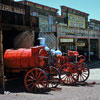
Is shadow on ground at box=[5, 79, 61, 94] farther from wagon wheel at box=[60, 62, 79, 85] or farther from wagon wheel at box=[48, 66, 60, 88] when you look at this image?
wagon wheel at box=[60, 62, 79, 85]

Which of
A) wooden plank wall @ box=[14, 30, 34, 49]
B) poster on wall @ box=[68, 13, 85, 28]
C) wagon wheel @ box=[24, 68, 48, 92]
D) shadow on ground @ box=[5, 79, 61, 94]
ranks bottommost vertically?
shadow on ground @ box=[5, 79, 61, 94]

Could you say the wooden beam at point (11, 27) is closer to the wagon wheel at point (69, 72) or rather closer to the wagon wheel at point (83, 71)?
the wagon wheel at point (69, 72)

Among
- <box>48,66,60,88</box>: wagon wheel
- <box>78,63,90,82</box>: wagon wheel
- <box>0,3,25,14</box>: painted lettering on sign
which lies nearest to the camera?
<box>48,66,60,88</box>: wagon wheel

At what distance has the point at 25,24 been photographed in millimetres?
9664

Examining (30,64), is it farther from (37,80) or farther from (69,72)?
(69,72)

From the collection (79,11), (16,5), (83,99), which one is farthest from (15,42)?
(79,11)

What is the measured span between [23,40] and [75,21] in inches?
666

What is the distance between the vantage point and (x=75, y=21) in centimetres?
2495

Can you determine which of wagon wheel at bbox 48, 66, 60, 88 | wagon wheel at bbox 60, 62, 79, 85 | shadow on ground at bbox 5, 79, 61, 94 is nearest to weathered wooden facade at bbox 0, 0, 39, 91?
shadow on ground at bbox 5, 79, 61, 94

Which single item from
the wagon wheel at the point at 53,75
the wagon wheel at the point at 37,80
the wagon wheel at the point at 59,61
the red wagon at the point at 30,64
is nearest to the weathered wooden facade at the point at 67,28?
the wagon wheel at the point at 59,61

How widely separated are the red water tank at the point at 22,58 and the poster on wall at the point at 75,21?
54.4 ft

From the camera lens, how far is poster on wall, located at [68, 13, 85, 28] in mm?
23703

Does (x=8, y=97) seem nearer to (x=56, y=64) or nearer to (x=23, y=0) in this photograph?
(x=56, y=64)

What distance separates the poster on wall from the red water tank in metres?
16.6
